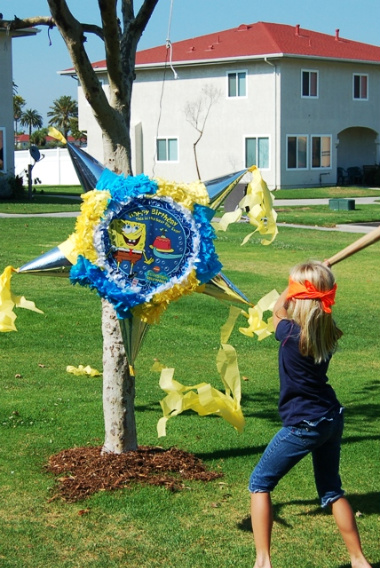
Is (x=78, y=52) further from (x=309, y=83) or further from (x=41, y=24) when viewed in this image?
(x=309, y=83)

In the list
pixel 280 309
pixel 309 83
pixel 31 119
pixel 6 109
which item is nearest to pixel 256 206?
pixel 280 309

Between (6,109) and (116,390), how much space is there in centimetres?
2517

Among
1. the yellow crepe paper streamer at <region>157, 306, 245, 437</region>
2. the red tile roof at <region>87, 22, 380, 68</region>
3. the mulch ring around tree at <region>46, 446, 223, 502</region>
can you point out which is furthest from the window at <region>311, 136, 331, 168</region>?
the yellow crepe paper streamer at <region>157, 306, 245, 437</region>

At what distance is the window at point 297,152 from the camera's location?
3759 centimetres

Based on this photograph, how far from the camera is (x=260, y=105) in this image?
37375mm

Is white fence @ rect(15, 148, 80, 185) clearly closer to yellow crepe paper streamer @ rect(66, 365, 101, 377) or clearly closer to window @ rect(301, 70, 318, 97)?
window @ rect(301, 70, 318, 97)

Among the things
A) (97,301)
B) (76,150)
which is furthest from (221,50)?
(76,150)

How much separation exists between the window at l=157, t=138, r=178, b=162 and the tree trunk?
118 ft

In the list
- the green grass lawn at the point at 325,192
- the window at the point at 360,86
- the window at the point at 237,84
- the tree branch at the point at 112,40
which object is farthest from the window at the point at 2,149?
the tree branch at the point at 112,40

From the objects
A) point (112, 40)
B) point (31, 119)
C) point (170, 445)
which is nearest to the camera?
point (112, 40)

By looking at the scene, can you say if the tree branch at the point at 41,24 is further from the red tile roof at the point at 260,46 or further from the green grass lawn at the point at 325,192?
the red tile roof at the point at 260,46

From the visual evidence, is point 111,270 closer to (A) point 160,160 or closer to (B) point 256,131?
(B) point 256,131

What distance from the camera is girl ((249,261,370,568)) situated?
11.6 feet

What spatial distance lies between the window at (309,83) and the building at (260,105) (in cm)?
4
